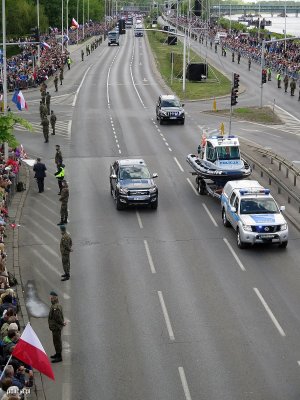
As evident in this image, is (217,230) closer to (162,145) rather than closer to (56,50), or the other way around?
(162,145)

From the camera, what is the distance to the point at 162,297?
22.1 meters

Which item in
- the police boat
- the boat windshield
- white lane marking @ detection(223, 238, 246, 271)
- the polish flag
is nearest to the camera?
the polish flag

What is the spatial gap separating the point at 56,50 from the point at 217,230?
71615 mm

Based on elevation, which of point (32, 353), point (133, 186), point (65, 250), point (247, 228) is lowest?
point (247, 228)

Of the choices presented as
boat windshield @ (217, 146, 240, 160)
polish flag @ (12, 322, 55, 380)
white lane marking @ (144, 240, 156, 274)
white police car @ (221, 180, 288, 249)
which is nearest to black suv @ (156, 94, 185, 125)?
boat windshield @ (217, 146, 240, 160)

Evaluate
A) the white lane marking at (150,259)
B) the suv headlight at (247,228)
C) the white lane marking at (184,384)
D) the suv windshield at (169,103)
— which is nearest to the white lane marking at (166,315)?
the white lane marking at (184,384)

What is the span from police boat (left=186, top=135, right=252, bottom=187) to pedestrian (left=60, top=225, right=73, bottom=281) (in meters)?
10.7

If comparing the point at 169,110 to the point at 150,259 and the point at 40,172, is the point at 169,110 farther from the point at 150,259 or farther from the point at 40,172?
the point at 150,259

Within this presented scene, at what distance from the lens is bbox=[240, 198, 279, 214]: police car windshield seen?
27.0m

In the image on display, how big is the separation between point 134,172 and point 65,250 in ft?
32.0

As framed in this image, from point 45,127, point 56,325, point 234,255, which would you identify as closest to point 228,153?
point 234,255

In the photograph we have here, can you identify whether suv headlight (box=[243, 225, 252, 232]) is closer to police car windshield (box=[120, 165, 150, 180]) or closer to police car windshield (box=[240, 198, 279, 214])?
police car windshield (box=[240, 198, 279, 214])

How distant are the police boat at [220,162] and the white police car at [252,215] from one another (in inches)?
121

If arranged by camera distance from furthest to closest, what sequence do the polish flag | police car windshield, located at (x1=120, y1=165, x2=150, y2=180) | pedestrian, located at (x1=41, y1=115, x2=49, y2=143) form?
1. pedestrian, located at (x1=41, y1=115, x2=49, y2=143)
2. police car windshield, located at (x1=120, y1=165, x2=150, y2=180)
3. the polish flag
